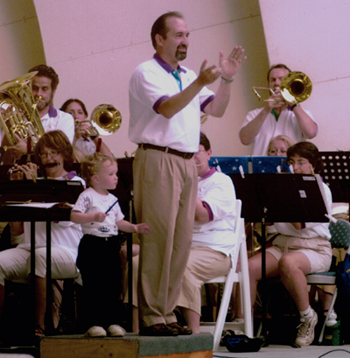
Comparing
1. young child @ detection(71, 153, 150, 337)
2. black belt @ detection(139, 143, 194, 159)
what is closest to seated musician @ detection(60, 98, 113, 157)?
young child @ detection(71, 153, 150, 337)

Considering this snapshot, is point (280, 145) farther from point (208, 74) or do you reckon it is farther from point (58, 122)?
point (208, 74)

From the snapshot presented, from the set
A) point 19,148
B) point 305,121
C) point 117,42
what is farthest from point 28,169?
point 117,42

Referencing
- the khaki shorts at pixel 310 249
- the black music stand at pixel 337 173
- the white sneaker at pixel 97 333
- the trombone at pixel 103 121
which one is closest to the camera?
the white sneaker at pixel 97 333

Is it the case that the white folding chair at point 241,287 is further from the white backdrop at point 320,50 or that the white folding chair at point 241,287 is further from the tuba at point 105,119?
the white backdrop at point 320,50

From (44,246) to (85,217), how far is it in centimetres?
85

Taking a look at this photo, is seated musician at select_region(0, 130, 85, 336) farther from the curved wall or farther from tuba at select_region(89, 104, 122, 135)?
the curved wall

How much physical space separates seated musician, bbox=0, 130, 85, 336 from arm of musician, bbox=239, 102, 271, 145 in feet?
5.31

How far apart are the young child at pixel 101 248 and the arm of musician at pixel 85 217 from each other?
16 centimetres

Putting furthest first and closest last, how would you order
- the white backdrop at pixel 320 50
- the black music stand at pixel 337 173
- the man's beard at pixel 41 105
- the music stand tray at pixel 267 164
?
1. the white backdrop at pixel 320 50
2. the man's beard at pixel 41 105
3. the music stand tray at pixel 267 164
4. the black music stand at pixel 337 173

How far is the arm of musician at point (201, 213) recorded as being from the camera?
3.99 meters

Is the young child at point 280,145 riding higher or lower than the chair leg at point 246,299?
higher

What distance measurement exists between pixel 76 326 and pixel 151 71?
5.32ft

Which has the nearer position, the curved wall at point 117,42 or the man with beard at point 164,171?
the man with beard at point 164,171

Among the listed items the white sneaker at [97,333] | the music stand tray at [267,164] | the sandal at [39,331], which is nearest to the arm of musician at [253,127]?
the music stand tray at [267,164]
